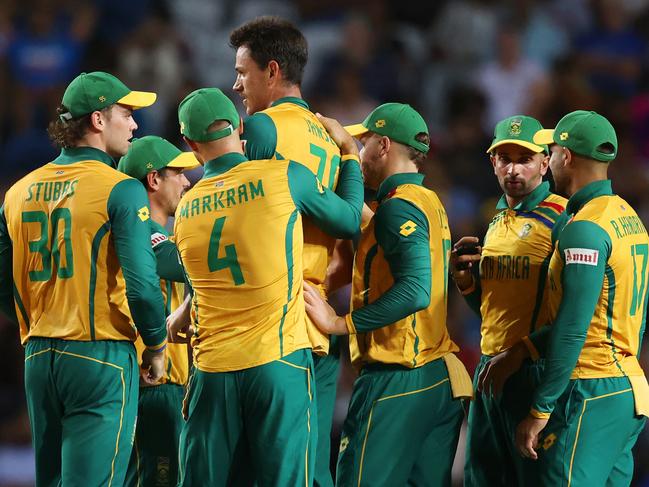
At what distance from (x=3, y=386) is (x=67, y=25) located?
3957mm

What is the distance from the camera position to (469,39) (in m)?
11.4

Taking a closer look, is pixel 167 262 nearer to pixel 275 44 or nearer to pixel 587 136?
pixel 275 44

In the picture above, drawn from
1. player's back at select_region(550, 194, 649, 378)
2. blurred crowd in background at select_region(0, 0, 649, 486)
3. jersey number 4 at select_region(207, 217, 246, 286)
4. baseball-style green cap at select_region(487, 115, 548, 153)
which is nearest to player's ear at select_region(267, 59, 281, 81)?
jersey number 4 at select_region(207, 217, 246, 286)

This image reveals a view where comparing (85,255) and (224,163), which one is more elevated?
(224,163)

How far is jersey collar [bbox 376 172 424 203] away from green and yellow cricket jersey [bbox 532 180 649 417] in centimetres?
78

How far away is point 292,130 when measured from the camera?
5.03m

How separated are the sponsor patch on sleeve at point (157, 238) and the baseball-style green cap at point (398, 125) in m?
1.13

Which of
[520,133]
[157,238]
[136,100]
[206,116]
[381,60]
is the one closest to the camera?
[206,116]

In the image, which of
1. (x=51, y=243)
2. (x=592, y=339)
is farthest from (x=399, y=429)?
(x=51, y=243)

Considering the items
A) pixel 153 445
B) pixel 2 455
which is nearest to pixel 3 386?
pixel 2 455

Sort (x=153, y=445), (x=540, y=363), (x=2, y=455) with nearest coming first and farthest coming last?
(x=540, y=363)
(x=153, y=445)
(x=2, y=455)

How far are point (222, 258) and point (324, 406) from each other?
3.56ft

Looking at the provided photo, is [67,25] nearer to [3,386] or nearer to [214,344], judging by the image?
[3,386]

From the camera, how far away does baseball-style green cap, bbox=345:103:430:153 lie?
549cm
